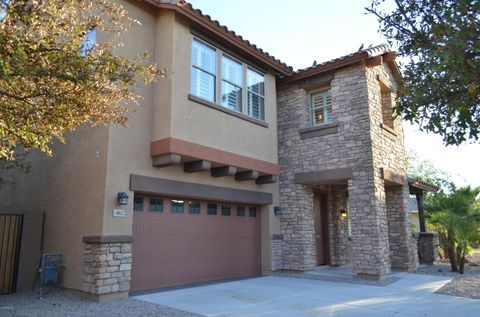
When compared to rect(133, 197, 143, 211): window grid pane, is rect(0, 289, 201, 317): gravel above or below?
below

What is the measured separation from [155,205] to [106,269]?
198cm

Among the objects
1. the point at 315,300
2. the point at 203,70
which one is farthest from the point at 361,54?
the point at 315,300

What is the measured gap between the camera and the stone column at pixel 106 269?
788 centimetres

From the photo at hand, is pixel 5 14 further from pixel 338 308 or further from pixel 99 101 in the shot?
pixel 338 308

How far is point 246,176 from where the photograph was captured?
36.8ft

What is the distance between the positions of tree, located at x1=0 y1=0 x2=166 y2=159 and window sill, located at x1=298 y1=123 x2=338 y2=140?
7147 millimetres

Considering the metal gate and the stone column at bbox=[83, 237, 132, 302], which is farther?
the metal gate

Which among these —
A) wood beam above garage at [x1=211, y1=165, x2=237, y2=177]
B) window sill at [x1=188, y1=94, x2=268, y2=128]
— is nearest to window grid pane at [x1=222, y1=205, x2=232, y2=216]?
wood beam above garage at [x1=211, y1=165, x2=237, y2=177]

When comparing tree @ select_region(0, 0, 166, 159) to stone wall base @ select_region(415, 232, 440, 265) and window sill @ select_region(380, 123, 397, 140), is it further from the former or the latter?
stone wall base @ select_region(415, 232, 440, 265)

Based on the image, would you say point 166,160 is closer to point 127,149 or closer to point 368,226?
point 127,149

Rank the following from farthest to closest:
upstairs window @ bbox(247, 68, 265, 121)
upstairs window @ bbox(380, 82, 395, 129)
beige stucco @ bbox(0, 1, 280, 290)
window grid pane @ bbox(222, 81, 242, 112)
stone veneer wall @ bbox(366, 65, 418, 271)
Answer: upstairs window @ bbox(380, 82, 395, 129)
stone veneer wall @ bbox(366, 65, 418, 271)
upstairs window @ bbox(247, 68, 265, 121)
window grid pane @ bbox(222, 81, 242, 112)
beige stucco @ bbox(0, 1, 280, 290)

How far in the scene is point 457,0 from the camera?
431cm

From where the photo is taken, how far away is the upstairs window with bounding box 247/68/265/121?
11.7 m

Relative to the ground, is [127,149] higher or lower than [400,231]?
higher
